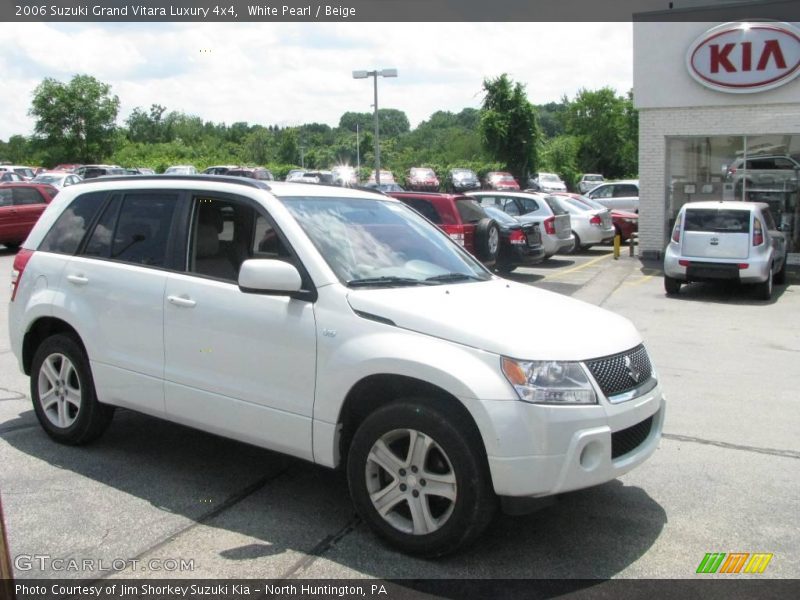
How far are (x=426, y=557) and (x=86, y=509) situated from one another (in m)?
1.97

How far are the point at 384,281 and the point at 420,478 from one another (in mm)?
1123

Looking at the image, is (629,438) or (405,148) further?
(405,148)

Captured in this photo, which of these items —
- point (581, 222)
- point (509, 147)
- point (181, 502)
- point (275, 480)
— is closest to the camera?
point (181, 502)

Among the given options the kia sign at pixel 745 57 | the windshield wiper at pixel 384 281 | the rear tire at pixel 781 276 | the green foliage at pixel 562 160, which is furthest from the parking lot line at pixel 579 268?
the green foliage at pixel 562 160

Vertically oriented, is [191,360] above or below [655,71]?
below

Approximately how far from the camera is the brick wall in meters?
17.7

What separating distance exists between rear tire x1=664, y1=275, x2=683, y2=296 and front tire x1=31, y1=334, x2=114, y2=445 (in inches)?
429

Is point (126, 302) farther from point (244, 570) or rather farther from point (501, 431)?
point (501, 431)

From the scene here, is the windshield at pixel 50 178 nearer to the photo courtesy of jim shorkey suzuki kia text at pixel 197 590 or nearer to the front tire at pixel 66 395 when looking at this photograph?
the front tire at pixel 66 395

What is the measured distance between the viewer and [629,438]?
160 inches

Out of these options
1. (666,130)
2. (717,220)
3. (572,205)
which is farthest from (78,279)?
(572,205)

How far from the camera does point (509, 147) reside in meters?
44.0

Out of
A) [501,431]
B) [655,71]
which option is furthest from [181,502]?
[655,71]

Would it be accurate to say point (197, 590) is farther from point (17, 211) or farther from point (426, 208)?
point (17, 211)
